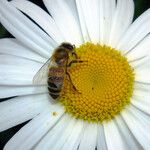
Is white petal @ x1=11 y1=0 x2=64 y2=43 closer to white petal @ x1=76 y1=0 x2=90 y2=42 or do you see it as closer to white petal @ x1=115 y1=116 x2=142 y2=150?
white petal @ x1=76 y1=0 x2=90 y2=42

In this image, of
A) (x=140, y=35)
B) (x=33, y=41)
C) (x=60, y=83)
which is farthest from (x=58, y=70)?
(x=140, y=35)

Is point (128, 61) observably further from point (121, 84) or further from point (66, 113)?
point (66, 113)

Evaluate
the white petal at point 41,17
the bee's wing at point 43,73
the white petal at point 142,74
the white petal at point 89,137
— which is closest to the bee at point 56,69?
Result: the bee's wing at point 43,73

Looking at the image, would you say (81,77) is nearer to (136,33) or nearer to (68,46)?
(68,46)

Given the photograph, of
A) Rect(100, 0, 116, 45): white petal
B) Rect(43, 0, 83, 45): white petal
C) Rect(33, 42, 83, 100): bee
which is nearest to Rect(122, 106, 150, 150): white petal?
Rect(33, 42, 83, 100): bee

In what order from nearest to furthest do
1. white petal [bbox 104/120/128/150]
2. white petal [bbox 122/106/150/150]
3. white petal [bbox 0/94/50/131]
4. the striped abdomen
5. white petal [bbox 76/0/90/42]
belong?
the striped abdomen → white petal [bbox 122/106/150/150] → white petal [bbox 104/120/128/150] → white petal [bbox 0/94/50/131] → white petal [bbox 76/0/90/42]

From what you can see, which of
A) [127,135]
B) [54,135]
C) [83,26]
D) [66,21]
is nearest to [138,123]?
[127,135]

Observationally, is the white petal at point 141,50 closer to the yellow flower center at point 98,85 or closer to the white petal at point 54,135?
the yellow flower center at point 98,85
